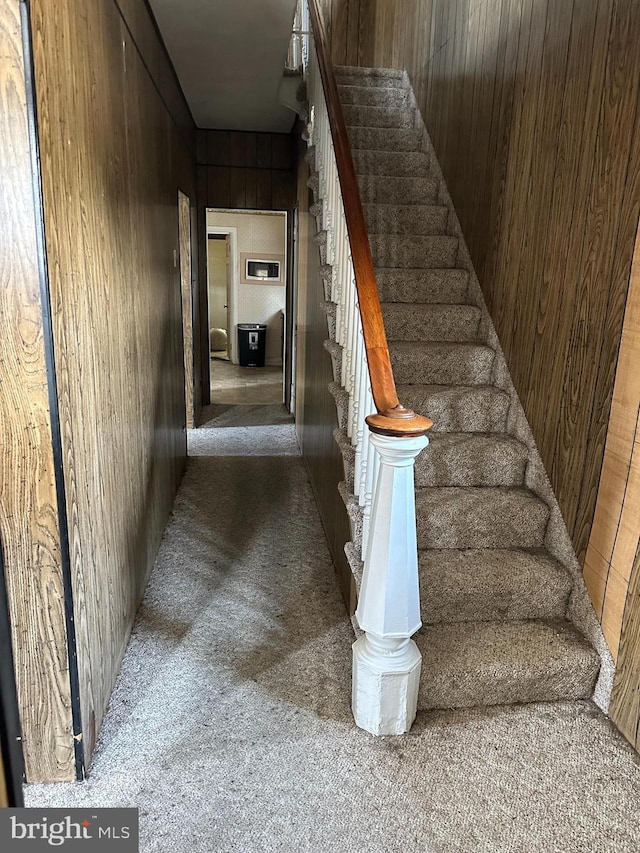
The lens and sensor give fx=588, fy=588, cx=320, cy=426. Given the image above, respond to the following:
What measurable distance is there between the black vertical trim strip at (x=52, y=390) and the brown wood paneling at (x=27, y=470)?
0.01 meters

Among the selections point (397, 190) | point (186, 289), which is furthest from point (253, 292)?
point (397, 190)

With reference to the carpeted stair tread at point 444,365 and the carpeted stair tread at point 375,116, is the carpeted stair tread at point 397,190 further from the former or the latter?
the carpeted stair tread at point 444,365

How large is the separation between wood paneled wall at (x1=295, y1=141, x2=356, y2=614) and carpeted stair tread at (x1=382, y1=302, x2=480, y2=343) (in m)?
0.46

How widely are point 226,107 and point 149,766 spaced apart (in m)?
4.75

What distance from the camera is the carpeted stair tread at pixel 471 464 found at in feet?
8.32

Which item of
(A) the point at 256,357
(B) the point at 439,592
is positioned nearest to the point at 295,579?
(B) the point at 439,592

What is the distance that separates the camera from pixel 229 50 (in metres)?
3.52

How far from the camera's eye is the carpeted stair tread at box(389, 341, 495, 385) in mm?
2854

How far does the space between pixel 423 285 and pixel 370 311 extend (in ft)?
4.57

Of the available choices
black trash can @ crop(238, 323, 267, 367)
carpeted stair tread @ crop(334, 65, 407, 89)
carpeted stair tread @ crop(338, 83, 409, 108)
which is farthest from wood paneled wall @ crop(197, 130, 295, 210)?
black trash can @ crop(238, 323, 267, 367)

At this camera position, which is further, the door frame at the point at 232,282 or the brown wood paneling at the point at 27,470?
the door frame at the point at 232,282

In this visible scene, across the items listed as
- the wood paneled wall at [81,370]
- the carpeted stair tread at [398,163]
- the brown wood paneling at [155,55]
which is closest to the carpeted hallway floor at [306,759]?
the wood paneled wall at [81,370]

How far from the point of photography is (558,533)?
2314 mm

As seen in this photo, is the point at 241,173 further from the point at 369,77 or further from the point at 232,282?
the point at 232,282
